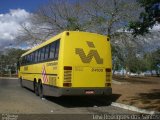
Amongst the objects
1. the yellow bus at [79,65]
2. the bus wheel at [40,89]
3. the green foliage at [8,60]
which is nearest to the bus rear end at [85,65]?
the yellow bus at [79,65]

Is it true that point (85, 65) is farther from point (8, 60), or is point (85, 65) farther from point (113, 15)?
point (8, 60)

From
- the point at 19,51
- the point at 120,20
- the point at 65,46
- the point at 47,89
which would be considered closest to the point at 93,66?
the point at 65,46

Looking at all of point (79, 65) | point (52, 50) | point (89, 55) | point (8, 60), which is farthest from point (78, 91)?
point (8, 60)

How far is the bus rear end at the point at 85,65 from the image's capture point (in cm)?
1588

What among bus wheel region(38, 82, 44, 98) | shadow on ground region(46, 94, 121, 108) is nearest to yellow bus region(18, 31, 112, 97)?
shadow on ground region(46, 94, 121, 108)

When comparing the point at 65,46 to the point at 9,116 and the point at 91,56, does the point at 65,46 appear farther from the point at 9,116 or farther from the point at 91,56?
the point at 9,116

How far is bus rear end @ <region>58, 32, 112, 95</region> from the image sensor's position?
1588 cm

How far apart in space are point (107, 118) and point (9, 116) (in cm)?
342

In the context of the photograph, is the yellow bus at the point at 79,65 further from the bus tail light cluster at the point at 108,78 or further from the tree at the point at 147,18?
the tree at the point at 147,18

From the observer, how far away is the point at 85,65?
1634 centimetres

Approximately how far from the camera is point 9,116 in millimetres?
12539

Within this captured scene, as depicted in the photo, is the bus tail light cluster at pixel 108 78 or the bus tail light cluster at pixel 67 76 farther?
the bus tail light cluster at pixel 108 78

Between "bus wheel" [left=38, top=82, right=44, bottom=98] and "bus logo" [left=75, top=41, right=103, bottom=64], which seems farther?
"bus wheel" [left=38, top=82, right=44, bottom=98]

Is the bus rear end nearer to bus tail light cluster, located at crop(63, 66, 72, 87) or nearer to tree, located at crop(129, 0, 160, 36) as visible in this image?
bus tail light cluster, located at crop(63, 66, 72, 87)
